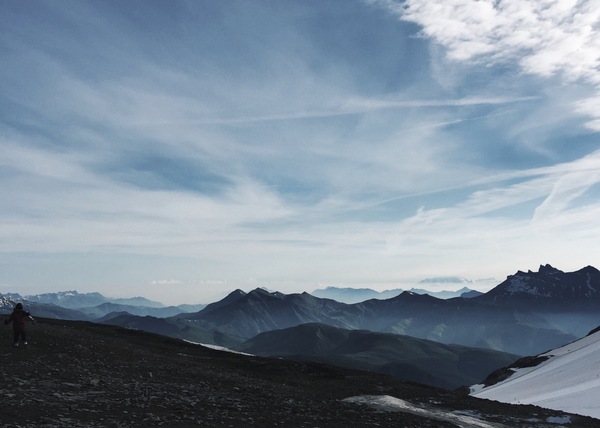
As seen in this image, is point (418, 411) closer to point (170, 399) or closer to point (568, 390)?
point (170, 399)

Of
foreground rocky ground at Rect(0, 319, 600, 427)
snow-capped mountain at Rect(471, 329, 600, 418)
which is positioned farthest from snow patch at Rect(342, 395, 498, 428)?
snow-capped mountain at Rect(471, 329, 600, 418)

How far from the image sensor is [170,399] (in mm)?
21953

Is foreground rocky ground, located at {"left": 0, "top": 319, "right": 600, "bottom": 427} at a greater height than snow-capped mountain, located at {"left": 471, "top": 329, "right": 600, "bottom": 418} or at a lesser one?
greater

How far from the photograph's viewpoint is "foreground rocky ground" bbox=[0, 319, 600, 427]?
17.0 m

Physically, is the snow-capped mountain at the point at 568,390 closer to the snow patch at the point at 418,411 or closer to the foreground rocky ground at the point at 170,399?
the foreground rocky ground at the point at 170,399

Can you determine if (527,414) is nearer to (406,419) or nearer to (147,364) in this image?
(406,419)

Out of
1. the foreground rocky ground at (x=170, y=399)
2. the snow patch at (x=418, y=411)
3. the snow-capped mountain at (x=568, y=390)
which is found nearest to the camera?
the foreground rocky ground at (x=170, y=399)

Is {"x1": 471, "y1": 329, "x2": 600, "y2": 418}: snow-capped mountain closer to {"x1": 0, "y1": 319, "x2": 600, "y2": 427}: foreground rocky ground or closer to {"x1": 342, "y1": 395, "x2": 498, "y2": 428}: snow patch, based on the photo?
{"x1": 0, "y1": 319, "x2": 600, "y2": 427}: foreground rocky ground

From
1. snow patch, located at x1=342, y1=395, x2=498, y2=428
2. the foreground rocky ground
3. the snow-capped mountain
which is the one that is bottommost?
the snow-capped mountain

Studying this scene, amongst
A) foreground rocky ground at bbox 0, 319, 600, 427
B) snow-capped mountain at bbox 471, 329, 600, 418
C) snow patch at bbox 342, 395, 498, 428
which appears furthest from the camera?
snow-capped mountain at bbox 471, 329, 600, 418

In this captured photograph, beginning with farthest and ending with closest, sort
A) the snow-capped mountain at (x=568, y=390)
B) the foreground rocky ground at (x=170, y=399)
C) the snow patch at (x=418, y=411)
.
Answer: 1. the snow-capped mountain at (x=568, y=390)
2. the snow patch at (x=418, y=411)
3. the foreground rocky ground at (x=170, y=399)

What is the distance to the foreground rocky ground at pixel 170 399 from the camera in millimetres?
17047

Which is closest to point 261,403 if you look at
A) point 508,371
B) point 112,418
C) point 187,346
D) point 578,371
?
point 112,418

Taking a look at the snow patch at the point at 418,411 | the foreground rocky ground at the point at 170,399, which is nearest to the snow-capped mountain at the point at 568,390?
the foreground rocky ground at the point at 170,399
